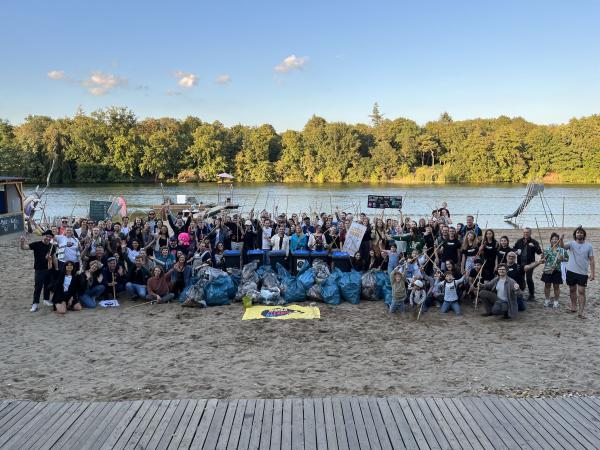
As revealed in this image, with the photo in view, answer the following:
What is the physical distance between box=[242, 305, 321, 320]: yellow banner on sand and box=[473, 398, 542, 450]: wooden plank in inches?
139

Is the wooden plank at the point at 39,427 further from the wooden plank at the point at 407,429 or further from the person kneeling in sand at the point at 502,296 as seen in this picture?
the person kneeling in sand at the point at 502,296

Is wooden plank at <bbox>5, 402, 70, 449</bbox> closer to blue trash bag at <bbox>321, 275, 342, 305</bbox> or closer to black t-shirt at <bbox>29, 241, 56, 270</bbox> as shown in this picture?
black t-shirt at <bbox>29, 241, 56, 270</bbox>

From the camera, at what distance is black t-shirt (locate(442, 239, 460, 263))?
8992 millimetres

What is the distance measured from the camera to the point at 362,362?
6.14m

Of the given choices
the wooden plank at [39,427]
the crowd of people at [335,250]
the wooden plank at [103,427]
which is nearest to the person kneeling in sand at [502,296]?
the crowd of people at [335,250]

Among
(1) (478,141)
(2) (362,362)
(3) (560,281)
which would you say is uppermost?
(1) (478,141)

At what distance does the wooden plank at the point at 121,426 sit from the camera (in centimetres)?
410

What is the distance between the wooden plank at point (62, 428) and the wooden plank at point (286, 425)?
1866 millimetres

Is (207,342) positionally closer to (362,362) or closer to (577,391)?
(362,362)

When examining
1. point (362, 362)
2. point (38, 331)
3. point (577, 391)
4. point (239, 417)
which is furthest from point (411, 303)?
point (38, 331)

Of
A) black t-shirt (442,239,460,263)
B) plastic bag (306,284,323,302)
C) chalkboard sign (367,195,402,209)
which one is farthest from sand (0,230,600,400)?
chalkboard sign (367,195,402,209)

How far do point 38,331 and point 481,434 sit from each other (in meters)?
6.24

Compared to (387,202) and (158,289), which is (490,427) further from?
(387,202)

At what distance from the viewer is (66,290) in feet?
27.3
